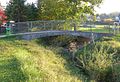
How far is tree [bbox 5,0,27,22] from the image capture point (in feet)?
113

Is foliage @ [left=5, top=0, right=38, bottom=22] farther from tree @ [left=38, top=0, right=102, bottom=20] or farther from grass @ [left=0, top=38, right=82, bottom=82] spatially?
grass @ [left=0, top=38, right=82, bottom=82]

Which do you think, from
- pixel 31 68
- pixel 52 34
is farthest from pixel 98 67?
pixel 52 34

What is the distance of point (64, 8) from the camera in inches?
1395

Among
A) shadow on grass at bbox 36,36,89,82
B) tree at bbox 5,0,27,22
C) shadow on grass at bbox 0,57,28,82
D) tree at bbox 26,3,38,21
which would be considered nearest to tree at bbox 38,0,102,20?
tree at bbox 26,3,38,21

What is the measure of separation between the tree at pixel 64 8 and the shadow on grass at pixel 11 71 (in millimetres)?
18359

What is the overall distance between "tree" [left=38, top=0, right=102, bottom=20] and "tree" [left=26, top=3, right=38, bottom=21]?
587 millimetres

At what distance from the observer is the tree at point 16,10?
34562 mm

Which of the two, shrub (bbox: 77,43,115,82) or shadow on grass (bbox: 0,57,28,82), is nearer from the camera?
shadow on grass (bbox: 0,57,28,82)

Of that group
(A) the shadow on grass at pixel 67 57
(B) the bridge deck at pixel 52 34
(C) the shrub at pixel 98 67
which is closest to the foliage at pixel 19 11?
(A) the shadow on grass at pixel 67 57

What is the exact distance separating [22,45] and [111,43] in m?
6.36

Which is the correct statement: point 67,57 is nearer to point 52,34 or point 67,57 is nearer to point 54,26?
point 52,34

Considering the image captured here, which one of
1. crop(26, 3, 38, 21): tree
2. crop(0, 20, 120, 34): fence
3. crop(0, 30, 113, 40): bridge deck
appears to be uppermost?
crop(26, 3, 38, 21): tree

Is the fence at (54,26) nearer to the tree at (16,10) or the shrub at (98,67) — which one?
the tree at (16,10)

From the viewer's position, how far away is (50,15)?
1411 inches
